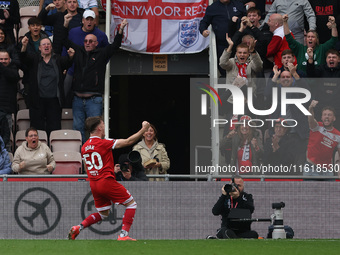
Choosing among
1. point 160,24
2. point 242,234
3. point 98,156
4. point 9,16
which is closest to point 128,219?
point 98,156

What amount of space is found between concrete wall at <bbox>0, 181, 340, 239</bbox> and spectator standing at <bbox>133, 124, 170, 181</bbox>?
2.07 ft

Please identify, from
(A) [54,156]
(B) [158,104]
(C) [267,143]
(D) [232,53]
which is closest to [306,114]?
(C) [267,143]

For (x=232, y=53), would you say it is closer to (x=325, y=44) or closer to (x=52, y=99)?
(x=325, y=44)

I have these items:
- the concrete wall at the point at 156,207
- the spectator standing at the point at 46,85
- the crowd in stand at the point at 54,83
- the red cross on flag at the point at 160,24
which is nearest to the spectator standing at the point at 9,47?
the crowd in stand at the point at 54,83

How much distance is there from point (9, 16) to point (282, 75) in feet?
19.0

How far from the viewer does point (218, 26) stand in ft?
54.1

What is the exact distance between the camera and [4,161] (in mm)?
14406

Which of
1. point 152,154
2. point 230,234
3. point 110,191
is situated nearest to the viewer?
point 110,191

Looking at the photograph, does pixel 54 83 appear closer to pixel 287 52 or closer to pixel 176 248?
pixel 287 52

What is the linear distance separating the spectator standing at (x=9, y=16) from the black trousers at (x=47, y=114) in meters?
2.18

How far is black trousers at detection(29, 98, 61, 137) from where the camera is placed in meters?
15.5

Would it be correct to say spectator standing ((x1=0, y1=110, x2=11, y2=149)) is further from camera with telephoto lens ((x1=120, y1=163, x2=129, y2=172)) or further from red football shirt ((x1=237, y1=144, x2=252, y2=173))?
red football shirt ((x1=237, y1=144, x2=252, y2=173))

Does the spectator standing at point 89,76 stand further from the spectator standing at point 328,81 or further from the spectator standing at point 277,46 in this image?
the spectator standing at point 328,81

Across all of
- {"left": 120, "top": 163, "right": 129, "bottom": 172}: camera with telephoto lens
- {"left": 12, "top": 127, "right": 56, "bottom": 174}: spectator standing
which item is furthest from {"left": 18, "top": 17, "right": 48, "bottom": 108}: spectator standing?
{"left": 120, "top": 163, "right": 129, "bottom": 172}: camera with telephoto lens
